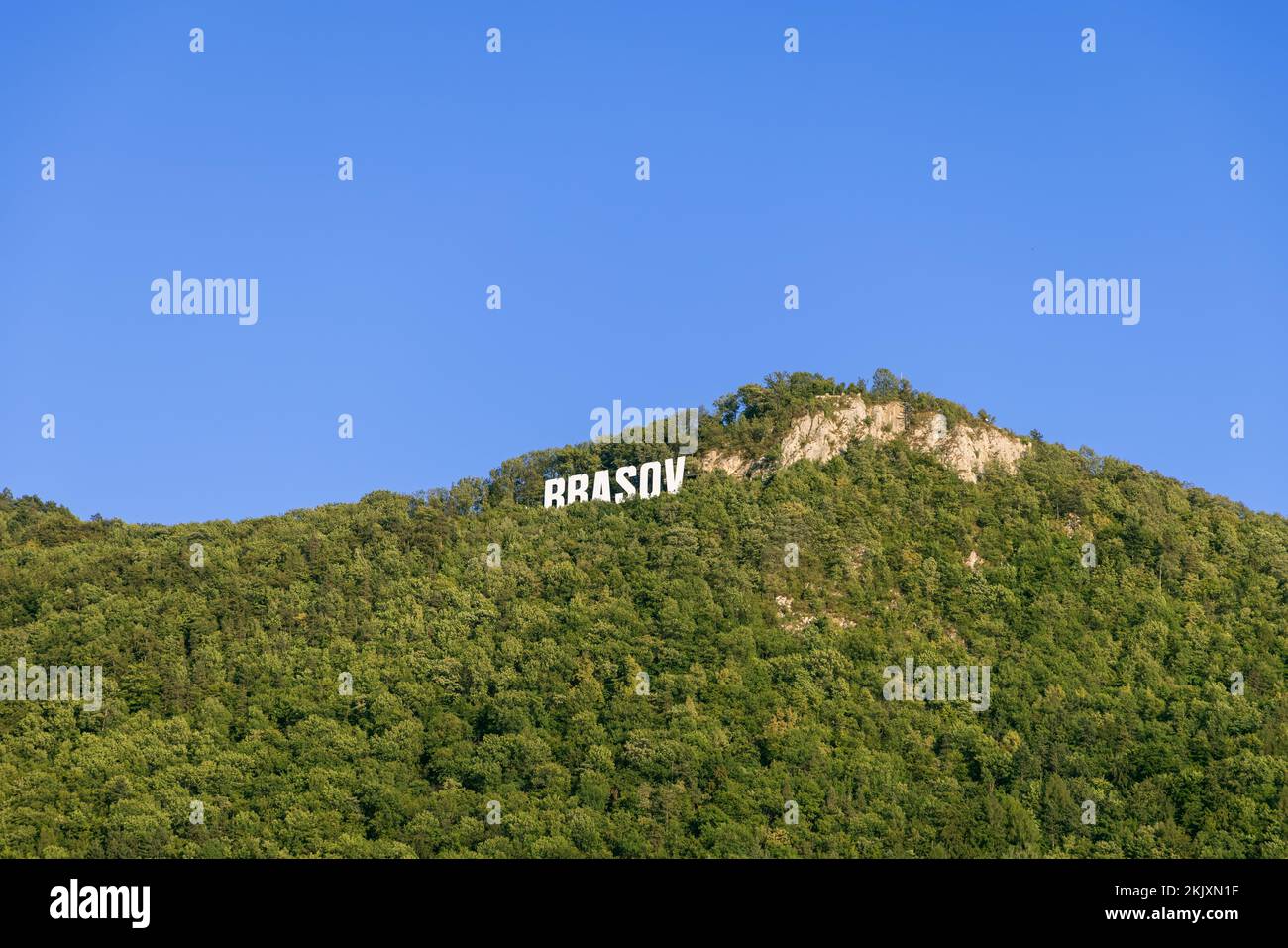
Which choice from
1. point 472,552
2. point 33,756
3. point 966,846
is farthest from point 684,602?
point 33,756
